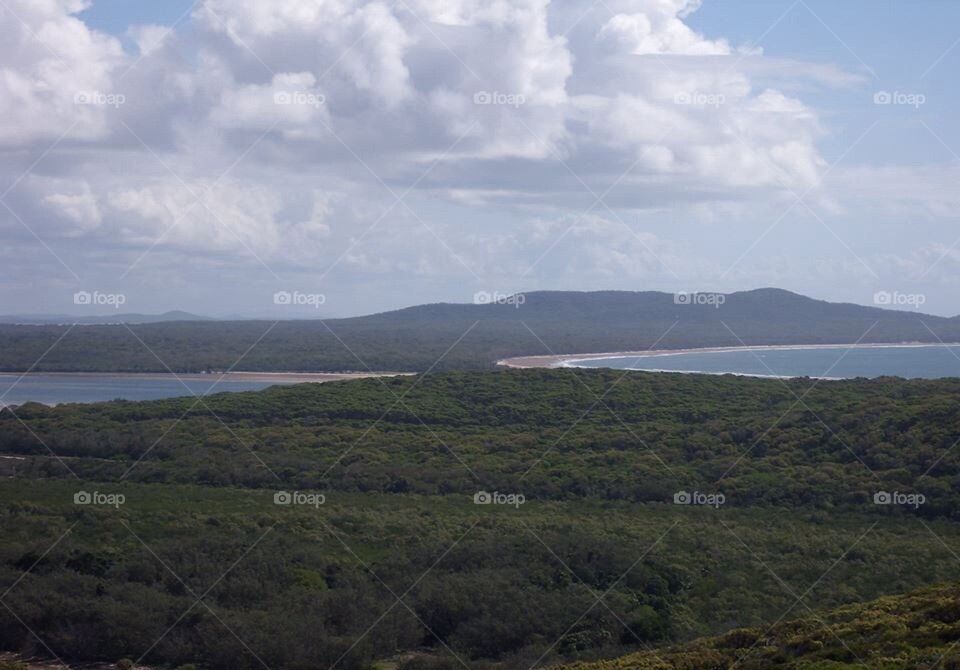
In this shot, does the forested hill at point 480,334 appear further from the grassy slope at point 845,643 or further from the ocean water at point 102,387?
the grassy slope at point 845,643

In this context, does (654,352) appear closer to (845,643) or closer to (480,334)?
(480,334)

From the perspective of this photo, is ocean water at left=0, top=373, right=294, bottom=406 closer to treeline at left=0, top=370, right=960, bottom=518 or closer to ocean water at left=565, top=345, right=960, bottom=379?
treeline at left=0, top=370, right=960, bottom=518

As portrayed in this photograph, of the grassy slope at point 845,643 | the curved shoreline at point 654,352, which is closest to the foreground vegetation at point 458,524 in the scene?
the grassy slope at point 845,643

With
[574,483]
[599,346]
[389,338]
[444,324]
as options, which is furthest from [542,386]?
[444,324]

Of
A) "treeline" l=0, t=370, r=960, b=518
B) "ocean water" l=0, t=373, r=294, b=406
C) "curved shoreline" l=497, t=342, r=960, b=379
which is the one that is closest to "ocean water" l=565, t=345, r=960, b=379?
"curved shoreline" l=497, t=342, r=960, b=379

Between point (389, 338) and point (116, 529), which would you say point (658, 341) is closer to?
point (389, 338)

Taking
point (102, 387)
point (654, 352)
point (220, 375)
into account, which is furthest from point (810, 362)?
point (102, 387)

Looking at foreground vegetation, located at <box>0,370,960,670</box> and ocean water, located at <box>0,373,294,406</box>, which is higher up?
ocean water, located at <box>0,373,294,406</box>
